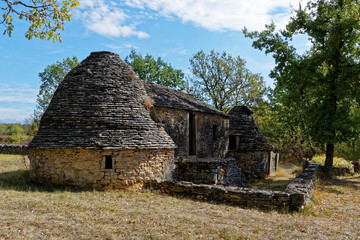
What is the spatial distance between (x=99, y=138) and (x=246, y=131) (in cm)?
1323

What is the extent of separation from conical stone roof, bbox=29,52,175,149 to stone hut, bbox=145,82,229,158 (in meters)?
1.56

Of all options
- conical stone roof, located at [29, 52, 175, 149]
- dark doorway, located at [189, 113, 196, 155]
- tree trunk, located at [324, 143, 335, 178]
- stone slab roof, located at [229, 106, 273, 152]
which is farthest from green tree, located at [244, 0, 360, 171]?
conical stone roof, located at [29, 52, 175, 149]

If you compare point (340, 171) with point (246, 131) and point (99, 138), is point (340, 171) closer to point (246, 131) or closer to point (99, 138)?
Answer: point (246, 131)

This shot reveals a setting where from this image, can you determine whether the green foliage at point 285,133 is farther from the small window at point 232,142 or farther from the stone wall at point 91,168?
the stone wall at point 91,168

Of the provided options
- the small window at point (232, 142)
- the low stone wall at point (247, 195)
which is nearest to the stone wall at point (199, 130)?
the small window at point (232, 142)

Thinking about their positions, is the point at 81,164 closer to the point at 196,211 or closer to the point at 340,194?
the point at 196,211

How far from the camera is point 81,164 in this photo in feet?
33.3

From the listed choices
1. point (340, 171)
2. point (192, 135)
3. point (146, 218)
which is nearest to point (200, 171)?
point (192, 135)

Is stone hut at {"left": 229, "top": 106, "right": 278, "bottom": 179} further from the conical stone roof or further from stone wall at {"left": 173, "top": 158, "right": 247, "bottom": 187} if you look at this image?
the conical stone roof

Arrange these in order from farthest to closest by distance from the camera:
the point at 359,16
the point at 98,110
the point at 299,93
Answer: the point at 299,93, the point at 359,16, the point at 98,110

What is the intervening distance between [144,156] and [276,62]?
11021 millimetres

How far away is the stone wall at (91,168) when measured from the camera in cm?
1011

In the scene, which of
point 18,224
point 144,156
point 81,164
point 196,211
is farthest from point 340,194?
point 18,224

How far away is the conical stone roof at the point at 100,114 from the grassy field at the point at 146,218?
1.88m
